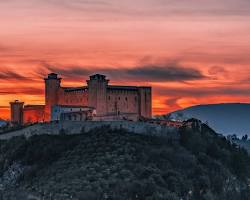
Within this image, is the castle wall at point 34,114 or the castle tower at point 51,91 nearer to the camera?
the castle tower at point 51,91

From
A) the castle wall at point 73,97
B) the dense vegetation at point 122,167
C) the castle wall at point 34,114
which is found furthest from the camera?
the castle wall at point 34,114

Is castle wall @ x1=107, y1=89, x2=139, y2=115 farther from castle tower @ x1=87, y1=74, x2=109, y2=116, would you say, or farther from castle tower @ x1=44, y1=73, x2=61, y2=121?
castle tower @ x1=44, y1=73, x2=61, y2=121

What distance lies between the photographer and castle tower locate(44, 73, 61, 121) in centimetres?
10438

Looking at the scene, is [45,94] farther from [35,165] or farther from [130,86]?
[35,165]

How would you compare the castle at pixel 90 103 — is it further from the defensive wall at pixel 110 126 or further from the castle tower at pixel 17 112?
the defensive wall at pixel 110 126

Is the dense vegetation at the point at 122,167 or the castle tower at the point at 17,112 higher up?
the castle tower at the point at 17,112

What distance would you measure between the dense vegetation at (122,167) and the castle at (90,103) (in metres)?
7.63

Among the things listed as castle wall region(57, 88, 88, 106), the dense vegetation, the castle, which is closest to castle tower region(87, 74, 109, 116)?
the castle

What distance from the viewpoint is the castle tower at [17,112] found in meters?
108

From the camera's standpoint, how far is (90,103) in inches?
3967

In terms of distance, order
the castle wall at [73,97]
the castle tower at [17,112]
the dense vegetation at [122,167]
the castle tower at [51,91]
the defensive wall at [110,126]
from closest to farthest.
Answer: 1. the dense vegetation at [122,167]
2. the defensive wall at [110,126]
3. the castle wall at [73,97]
4. the castle tower at [51,91]
5. the castle tower at [17,112]

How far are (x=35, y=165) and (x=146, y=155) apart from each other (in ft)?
43.4

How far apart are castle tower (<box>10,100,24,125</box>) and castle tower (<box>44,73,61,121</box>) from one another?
5098 millimetres

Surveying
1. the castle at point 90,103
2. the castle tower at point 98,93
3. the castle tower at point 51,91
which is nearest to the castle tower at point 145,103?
the castle at point 90,103
